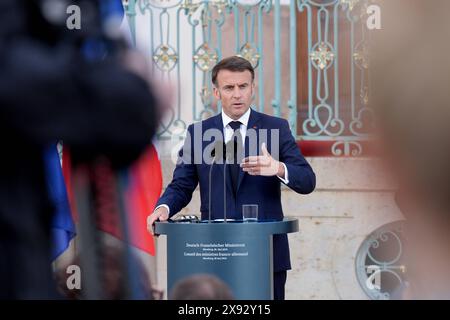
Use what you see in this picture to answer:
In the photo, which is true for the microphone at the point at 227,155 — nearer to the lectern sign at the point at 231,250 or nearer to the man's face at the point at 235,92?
the lectern sign at the point at 231,250

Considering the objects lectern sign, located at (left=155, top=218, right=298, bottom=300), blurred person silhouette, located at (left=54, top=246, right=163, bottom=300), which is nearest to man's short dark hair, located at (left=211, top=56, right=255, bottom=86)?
lectern sign, located at (left=155, top=218, right=298, bottom=300)

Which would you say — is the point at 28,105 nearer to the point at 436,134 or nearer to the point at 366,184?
the point at 436,134

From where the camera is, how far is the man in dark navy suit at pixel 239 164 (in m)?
4.74

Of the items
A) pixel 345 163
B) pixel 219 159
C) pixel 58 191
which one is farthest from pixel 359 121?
pixel 58 191

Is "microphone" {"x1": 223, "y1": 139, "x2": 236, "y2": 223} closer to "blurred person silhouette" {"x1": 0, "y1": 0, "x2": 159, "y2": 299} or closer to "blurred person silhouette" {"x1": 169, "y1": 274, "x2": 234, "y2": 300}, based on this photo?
"blurred person silhouette" {"x1": 169, "y1": 274, "x2": 234, "y2": 300}

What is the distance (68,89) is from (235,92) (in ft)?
11.8

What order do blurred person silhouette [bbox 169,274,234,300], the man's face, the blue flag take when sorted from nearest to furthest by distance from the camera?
the blue flag < blurred person silhouette [bbox 169,274,234,300] < the man's face

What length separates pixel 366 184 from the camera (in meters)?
7.23

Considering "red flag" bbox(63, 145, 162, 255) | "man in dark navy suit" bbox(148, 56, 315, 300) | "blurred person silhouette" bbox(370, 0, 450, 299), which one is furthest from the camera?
"man in dark navy suit" bbox(148, 56, 315, 300)

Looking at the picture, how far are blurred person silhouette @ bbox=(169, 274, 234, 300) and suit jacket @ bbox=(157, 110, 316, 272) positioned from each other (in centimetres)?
230

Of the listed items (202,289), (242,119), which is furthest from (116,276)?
(242,119)

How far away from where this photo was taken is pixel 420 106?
13.0ft

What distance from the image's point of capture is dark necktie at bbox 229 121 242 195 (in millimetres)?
4570

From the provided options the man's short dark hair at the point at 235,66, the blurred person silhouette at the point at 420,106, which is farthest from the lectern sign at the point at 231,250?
the man's short dark hair at the point at 235,66
